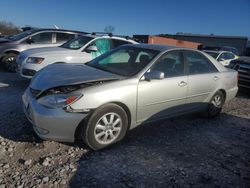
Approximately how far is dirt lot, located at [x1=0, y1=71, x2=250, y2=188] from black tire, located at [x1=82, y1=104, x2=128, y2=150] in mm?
140

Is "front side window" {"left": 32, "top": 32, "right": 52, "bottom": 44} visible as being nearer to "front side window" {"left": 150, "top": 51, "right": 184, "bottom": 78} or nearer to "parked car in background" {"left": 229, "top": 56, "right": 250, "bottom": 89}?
"front side window" {"left": 150, "top": 51, "right": 184, "bottom": 78}

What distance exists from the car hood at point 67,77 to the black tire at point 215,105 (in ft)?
8.01

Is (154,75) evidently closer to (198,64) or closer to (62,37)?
(198,64)

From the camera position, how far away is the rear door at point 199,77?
16.2 ft

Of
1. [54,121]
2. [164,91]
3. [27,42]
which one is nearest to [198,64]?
[164,91]

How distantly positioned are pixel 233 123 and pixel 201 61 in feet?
4.98

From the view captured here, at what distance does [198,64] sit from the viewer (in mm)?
5203

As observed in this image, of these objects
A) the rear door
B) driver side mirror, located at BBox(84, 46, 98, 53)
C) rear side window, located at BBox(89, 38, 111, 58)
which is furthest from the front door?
rear side window, located at BBox(89, 38, 111, 58)

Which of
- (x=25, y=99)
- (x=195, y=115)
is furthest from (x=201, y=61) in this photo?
(x=25, y=99)

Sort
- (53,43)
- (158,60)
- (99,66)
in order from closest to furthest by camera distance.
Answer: (158,60) < (99,66) < (53,43)

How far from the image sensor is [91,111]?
3551 mm

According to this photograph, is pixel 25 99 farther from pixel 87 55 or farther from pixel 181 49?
pixel 87 55

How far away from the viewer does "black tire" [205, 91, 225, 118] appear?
5549 mm

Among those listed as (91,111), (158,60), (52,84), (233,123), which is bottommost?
(233,123)
